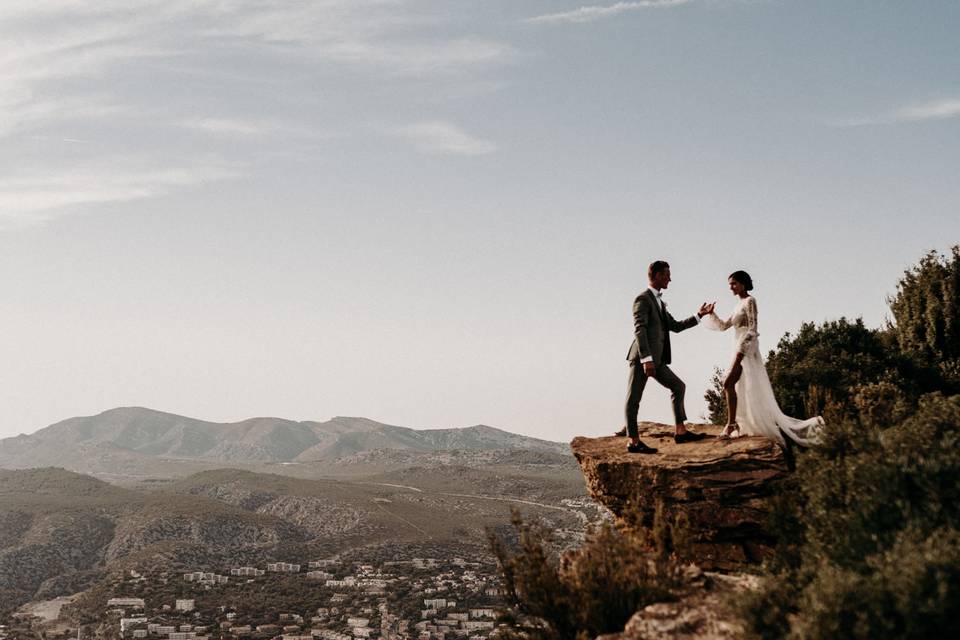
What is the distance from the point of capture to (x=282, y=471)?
563 ft

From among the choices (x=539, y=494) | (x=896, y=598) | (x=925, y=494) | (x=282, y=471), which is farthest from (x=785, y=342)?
(x=282, y=471)

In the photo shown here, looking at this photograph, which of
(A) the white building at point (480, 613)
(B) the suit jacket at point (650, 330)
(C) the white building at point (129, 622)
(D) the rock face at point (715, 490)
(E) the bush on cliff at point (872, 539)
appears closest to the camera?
(E) the bush on cliff at point (872, 539)

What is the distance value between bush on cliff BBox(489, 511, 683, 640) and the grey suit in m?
2.38

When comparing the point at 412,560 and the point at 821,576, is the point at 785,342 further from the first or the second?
the point at 412,560

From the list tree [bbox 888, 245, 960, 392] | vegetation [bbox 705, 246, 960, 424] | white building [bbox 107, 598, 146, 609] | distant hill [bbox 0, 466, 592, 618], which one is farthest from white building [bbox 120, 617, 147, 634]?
tree [bbox 888, 245, 960, 392]

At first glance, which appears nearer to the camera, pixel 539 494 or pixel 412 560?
pixel 412 560

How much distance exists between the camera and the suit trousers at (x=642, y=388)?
40.9ft

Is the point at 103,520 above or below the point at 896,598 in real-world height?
below

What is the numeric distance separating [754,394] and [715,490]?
1813 millimetres

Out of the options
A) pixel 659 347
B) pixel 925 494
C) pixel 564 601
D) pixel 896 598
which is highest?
pixel 659 347

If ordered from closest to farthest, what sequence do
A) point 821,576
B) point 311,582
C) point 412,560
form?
1. point 821,576
2. point 311,582
3. point 412,560

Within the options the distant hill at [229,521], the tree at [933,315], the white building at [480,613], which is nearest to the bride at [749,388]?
the tree at [933,315]

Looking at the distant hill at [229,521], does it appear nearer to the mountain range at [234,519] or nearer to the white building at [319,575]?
the mountain range at [234,519]

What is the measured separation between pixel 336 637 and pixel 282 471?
430 feet
